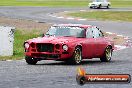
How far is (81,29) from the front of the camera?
55.9 ft

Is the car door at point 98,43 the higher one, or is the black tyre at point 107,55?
the car door at point 98,43

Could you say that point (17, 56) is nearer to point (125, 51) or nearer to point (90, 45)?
point (90, 45)

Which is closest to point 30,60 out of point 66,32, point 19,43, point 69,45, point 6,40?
point 69,45

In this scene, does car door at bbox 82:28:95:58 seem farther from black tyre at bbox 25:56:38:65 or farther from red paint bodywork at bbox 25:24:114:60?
black tyre at bbox 25:56:38:65

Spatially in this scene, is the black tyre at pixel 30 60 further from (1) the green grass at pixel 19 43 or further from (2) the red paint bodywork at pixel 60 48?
(1) the green grass at pixel 19 43

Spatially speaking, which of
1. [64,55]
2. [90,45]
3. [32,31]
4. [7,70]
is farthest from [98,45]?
[32,31]

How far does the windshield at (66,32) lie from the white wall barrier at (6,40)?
101 inches

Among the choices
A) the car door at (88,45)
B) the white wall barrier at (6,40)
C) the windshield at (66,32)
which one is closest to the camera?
the car door at (88,45)

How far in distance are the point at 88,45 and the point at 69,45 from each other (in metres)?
→ 1.14

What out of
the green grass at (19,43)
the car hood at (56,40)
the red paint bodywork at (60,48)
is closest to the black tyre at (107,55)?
the red paint bodywork at (60,48)

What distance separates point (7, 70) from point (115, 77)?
8.20 metres

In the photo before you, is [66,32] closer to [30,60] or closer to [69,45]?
[69,45]

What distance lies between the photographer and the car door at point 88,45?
16.3 m

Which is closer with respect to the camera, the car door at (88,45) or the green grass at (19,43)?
the car door at (88,45)
